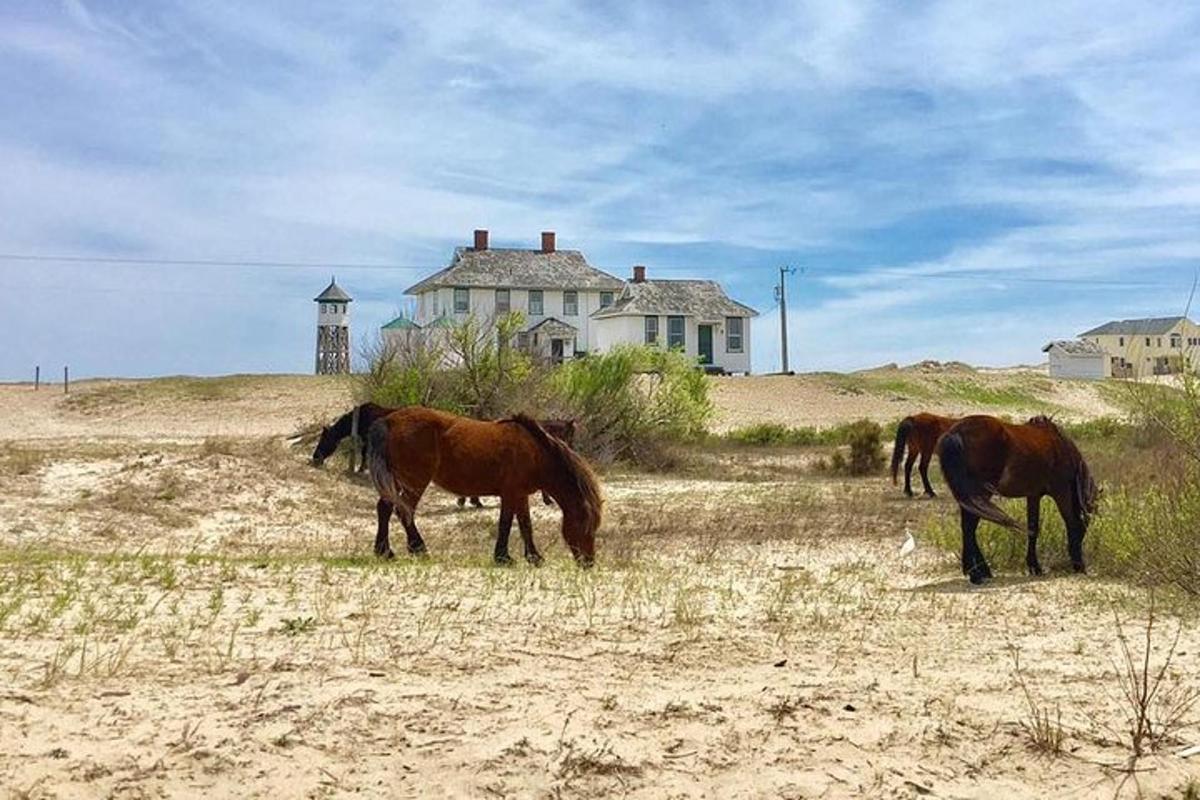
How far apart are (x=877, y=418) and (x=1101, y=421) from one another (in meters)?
12.0

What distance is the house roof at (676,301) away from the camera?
64.6 metres

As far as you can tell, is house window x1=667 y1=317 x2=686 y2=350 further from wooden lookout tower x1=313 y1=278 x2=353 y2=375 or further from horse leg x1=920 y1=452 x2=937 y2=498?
horse leg x1=920 y1=452 x2=937 y2=498

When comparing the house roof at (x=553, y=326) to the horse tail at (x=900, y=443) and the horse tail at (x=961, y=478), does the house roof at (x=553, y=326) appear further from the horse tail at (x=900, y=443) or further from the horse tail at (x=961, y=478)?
the horse tail at (x=961, y=478)

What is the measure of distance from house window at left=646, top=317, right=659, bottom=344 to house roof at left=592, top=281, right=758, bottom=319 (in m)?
0.46

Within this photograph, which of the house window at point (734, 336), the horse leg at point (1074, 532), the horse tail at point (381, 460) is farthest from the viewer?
the house window at point (734, 336)

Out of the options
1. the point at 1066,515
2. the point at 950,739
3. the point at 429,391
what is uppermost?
the point at 429,391

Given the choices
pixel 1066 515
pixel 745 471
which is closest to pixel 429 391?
pixel 745 471

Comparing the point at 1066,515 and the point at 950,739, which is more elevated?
the point at 1066,515

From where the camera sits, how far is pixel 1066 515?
11836 millimetres

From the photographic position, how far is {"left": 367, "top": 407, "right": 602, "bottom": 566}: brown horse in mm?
12203

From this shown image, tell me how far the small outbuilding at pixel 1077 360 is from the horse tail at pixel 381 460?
255 feet

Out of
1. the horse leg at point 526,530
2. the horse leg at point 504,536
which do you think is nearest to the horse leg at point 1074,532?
the horse leg at point 526,530

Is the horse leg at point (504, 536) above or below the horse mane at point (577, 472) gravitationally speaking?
below

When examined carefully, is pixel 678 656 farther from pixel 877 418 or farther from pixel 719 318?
pixel 719 318
